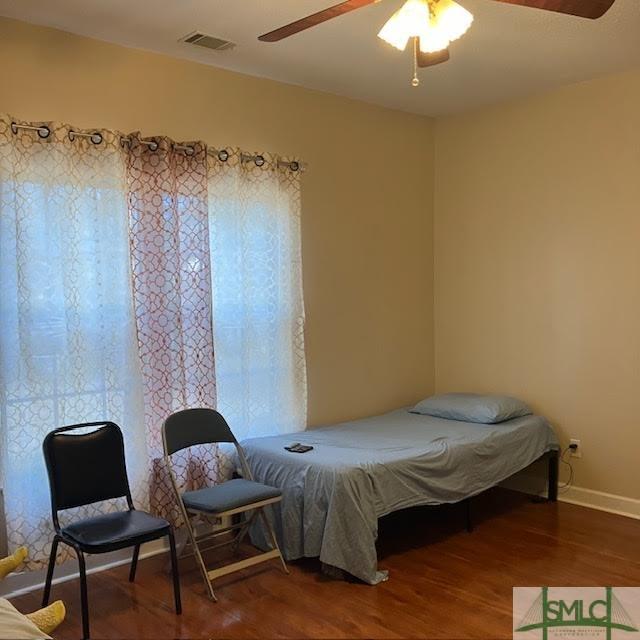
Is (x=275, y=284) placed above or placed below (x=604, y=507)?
above

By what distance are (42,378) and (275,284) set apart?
4.58 ft

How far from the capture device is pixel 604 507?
4273 millimetres

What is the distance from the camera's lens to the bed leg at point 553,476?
4402mm

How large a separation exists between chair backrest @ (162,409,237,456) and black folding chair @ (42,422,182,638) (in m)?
0.24

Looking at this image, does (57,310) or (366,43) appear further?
(366,43)

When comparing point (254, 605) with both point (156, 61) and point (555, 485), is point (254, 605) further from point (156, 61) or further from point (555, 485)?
point (156, 61)

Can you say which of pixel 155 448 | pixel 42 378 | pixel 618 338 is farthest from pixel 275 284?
pixel 618 338

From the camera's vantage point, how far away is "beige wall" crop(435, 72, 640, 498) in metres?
4.14

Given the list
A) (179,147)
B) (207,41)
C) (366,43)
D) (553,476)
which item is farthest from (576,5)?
(553,476)

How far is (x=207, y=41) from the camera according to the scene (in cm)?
340

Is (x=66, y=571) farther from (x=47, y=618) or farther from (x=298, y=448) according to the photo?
(x=298, y=448)

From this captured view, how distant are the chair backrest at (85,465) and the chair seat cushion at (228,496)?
0.30 meters

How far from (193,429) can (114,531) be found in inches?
28.9

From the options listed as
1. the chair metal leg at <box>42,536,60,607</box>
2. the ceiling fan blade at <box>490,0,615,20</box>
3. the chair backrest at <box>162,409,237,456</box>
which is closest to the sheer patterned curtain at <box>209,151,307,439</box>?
the chair backrest at <box>162,409,237,456</box>
